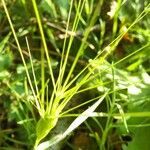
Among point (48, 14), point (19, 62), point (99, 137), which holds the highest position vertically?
point (48, 14)

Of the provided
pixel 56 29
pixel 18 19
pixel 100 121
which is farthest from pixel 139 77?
pixel 18 19

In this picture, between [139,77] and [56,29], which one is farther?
[56,29]

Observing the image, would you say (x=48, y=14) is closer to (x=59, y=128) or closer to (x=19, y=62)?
(x=19, y=62)

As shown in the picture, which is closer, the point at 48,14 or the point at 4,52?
Answer: the point at 4,52

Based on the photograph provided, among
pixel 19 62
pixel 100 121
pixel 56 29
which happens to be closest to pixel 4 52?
pixel 19 62

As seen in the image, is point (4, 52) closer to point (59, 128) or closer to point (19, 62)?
point (19, 62)

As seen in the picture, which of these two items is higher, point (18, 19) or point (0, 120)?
point (18, 19)

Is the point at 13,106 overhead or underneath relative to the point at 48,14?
underneath
